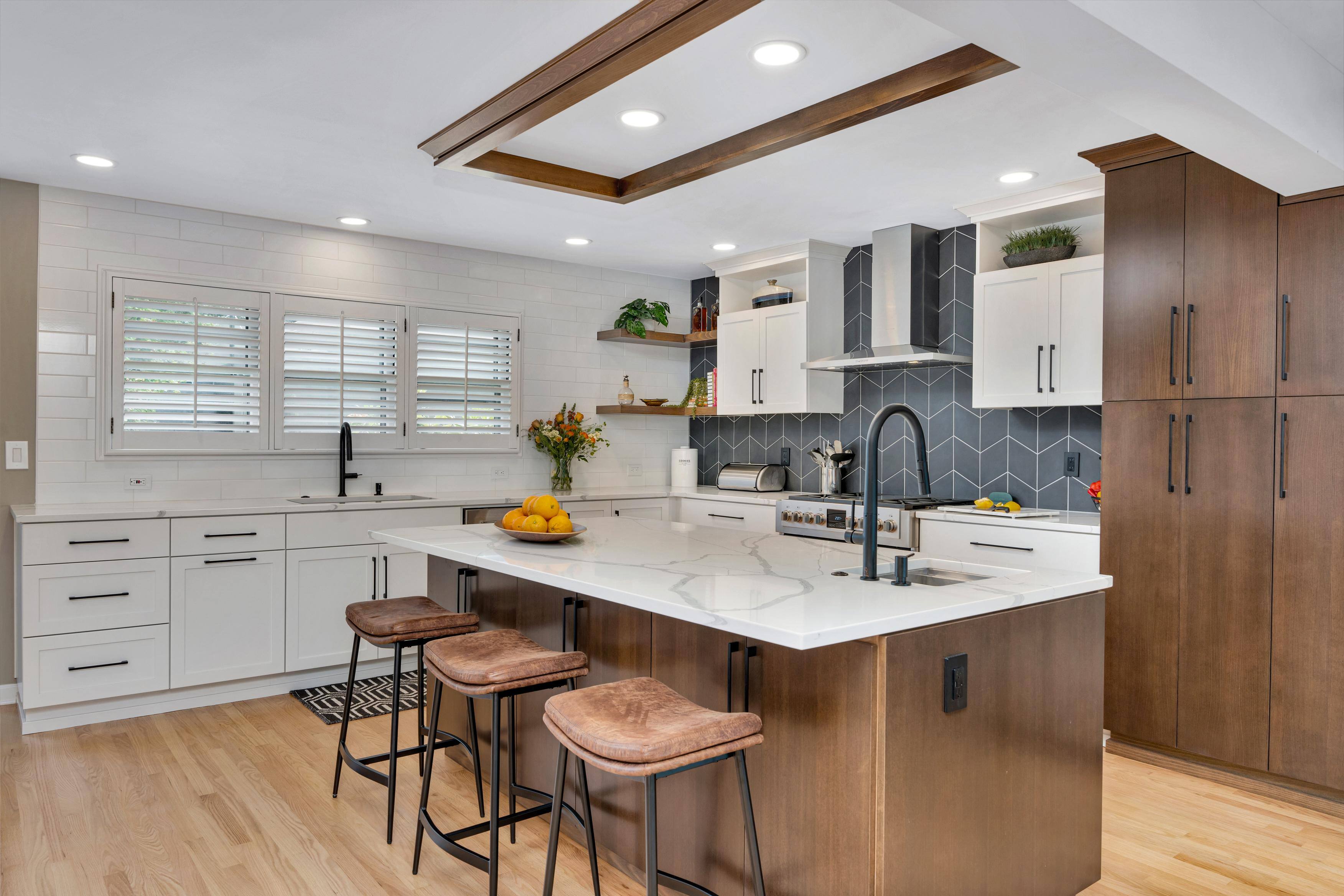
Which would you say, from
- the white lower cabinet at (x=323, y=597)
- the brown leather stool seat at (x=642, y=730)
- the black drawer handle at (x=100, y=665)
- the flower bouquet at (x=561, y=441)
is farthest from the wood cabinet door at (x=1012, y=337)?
the black drawer handle at (x=100, y=665)

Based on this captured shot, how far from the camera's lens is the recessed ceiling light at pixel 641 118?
304cm

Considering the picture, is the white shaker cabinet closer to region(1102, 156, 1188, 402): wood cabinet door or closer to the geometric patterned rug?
region(1102, 156, 1188, 402): wood cabinet door

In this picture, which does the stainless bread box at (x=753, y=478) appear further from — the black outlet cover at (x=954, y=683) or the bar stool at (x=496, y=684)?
the black outlet cover at (x=954, y=683)

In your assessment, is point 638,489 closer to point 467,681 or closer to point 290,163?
point 290,163

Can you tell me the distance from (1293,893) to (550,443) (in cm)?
421

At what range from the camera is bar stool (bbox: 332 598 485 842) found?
2.67 meters

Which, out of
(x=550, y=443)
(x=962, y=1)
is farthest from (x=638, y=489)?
(x=962, y=1)

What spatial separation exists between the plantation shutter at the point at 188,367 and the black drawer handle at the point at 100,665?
106 centimetres

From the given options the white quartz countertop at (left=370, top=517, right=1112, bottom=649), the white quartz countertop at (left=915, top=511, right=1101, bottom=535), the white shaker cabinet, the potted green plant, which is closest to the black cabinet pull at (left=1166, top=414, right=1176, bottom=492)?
the white quartz countertop at (left=915, top=511, right=1101, bottom=535)

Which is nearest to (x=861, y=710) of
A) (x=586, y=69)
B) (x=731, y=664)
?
(x=731, y=664)

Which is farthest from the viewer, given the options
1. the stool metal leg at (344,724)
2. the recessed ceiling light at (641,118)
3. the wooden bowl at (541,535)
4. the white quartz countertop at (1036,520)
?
the white quartz countertop at (1036,520)

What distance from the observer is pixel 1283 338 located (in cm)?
295

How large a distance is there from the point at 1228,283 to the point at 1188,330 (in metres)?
0.20

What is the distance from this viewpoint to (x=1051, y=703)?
2121 millimetres
